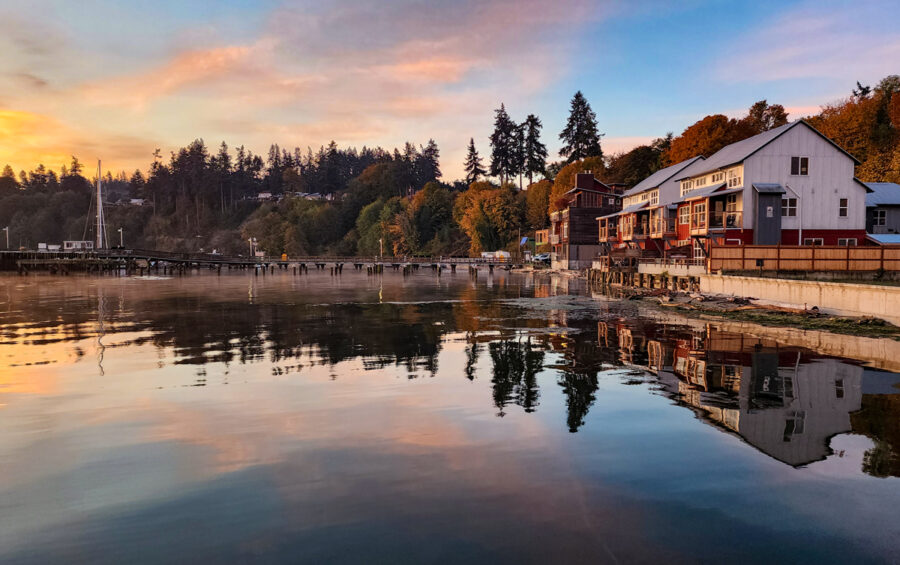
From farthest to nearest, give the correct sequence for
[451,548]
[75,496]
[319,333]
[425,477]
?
1. [319,333]
2. [425,477]
3. [75,496]
4. [451,548]

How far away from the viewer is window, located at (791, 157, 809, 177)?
48438 millimetres

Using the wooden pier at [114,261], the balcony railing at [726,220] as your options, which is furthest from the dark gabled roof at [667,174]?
the wooden pier at [114,261]

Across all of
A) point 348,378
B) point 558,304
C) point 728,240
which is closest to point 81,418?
point 348,378

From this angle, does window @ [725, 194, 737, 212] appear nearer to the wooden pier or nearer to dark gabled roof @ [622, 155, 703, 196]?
dark gabled roof @ [622, 155, 703, 196]

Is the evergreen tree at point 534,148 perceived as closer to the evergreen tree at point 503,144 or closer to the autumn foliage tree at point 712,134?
the evergreen tree at point 503,144

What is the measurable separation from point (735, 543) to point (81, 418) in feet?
49.2

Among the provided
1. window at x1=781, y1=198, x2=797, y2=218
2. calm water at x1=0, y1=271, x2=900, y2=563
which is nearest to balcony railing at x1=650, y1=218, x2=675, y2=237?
window at x1=781, y1=198, x2=797, y2=218

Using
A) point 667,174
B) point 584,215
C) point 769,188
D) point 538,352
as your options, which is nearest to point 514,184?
point 584,215

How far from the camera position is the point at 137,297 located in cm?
5231

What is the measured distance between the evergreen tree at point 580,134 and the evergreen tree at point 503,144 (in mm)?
21636

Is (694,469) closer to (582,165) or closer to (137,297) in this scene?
(137,297)

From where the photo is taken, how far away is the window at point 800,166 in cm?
4844

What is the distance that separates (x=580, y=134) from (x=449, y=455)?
139 meters

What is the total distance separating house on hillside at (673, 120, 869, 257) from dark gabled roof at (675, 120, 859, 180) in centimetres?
13
